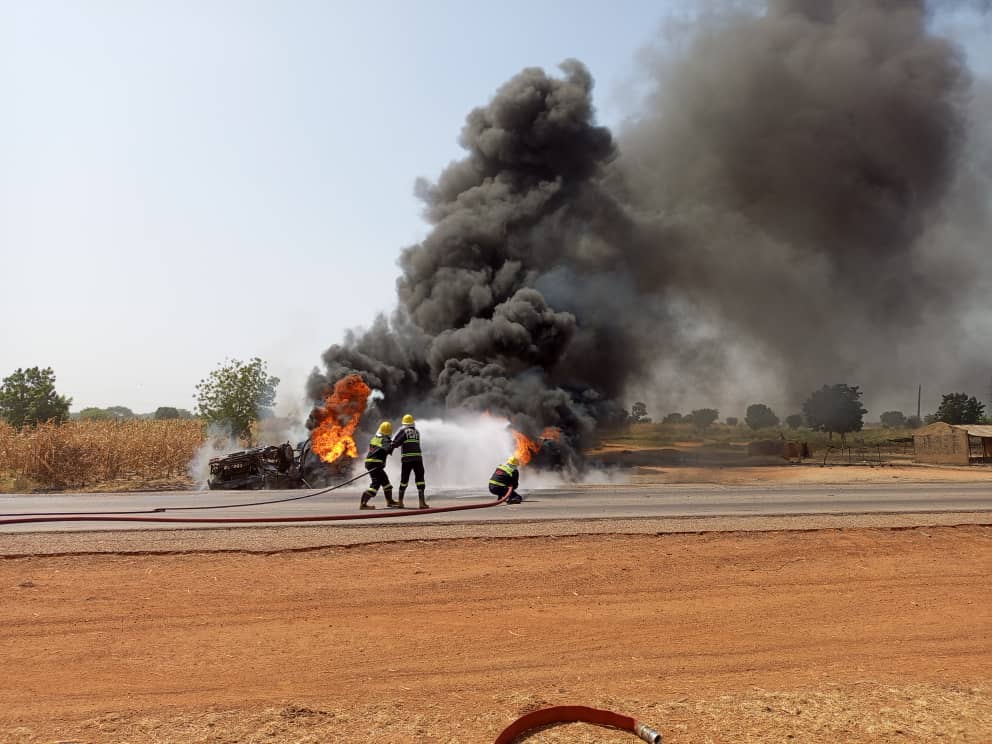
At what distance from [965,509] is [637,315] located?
28286 millimetres

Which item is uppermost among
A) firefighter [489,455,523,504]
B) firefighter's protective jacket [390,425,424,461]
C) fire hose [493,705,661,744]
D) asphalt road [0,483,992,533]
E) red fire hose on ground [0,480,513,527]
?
firefighter's protective jacket [390,425,424,461]

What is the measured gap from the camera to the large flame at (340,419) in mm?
23250

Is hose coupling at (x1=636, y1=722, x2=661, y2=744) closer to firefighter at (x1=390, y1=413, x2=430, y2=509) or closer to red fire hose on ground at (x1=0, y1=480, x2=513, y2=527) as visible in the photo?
red fire hose on ground at (x1=0, y1=480, x2=513, y2=527)

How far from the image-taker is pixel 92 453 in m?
25.5

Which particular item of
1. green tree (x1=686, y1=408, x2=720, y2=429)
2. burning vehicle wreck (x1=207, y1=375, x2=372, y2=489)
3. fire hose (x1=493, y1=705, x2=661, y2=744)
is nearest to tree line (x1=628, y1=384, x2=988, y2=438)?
green tree (x1=686, y1=408, x2=720, y2=429)

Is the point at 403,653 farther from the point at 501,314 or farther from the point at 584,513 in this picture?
the point at 501,314

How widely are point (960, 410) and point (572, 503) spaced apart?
5443 centimetres

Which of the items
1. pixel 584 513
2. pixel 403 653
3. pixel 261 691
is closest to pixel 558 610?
pixel 403 653

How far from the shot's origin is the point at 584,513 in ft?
47.7

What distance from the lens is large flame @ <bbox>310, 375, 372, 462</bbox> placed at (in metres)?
23.2

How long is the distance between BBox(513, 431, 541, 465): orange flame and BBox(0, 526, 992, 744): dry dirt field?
45.2 feet

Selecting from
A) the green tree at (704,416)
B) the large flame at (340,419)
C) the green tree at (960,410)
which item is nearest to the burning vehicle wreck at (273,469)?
the large flame at (340,419)

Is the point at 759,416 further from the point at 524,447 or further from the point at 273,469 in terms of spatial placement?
the point at 273,469

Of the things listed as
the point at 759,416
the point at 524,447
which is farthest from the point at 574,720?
the point at 759,416
